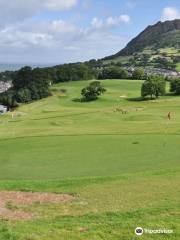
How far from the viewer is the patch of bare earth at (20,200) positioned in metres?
23.0

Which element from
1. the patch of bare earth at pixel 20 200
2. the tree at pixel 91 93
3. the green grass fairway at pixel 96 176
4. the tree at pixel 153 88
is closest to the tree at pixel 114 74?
the tree at pixel 91 93

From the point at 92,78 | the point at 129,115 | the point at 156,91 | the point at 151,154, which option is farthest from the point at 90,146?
the point at 92,78

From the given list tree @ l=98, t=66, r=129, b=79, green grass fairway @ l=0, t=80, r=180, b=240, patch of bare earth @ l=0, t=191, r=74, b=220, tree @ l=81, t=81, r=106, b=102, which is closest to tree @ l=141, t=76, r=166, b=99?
tree @ l=81, t=81, r=106, b=102

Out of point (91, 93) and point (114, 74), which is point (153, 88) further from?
point (114, 74)

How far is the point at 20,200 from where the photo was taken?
1045 inches

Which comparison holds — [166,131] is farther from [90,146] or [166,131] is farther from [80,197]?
[80,197]

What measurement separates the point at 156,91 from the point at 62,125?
2156 inches

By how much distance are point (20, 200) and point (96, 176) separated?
333 inches

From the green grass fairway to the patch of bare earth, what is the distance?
2.01 ft

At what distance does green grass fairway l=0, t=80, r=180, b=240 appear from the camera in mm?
19578

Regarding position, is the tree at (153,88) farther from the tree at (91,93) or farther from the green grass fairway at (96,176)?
the green grass fairway at (96,176)

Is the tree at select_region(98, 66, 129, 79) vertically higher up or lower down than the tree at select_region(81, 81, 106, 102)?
higher up

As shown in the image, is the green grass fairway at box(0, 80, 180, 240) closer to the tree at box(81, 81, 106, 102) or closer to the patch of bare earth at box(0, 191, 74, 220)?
the patch of bare earth at box(0, 191, 74, 220)

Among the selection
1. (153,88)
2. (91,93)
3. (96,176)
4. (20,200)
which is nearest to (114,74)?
(91,93)
